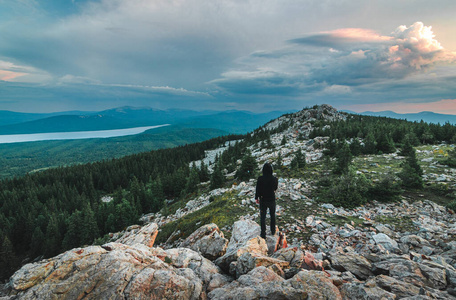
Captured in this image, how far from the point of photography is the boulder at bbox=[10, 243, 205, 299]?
20.3ft

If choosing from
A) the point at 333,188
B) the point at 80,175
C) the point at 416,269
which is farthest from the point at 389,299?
the point at 80,175

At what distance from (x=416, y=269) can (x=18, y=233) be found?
7910cm

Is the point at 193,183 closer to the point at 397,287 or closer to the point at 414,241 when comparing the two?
the point at 414,241

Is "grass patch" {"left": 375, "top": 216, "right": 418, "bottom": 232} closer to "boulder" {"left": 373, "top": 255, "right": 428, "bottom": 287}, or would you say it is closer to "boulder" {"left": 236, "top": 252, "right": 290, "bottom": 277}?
"boulder" {"left": 373, "top": 255, "right": 428, "bottom": 287}

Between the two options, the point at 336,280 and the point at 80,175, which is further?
the point at 80,175

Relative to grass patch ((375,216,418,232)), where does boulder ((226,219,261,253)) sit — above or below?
above

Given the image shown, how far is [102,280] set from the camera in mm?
6539

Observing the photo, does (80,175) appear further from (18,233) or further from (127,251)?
(127,251)

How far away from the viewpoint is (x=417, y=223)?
1212 cm

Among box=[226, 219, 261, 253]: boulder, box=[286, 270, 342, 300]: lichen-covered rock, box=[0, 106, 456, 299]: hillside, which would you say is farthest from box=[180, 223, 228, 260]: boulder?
box=[286, 270, 342, 300]: lichen-covered rock

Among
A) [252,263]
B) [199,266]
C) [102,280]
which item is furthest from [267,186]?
[102,280]

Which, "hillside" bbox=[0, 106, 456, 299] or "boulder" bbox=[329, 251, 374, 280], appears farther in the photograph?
"boulder" bbox=[329, 251, 374, 280]

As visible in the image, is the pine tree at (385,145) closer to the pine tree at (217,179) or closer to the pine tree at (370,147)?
the pine tree at (370,147)

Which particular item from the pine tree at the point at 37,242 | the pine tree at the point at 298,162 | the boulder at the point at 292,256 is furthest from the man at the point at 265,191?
the pine tree at the point at 37,242
